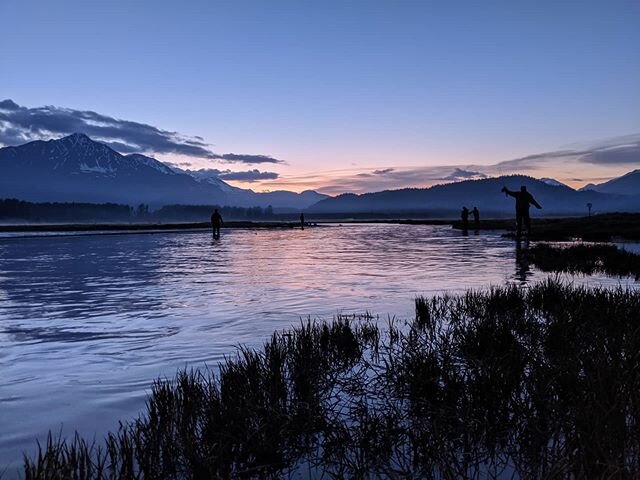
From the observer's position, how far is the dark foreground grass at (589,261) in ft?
53.0

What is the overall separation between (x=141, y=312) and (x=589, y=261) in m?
16.2

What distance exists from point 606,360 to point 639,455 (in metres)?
1.86

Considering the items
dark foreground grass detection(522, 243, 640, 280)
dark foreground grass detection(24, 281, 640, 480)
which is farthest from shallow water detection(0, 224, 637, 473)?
dark foreground grass detection(522, 243, 640, 280)

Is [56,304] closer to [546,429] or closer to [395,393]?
[395,393]

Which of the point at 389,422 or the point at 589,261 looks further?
the point at 589,261

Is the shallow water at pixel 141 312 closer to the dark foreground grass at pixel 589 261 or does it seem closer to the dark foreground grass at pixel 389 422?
the dark foreground grass at pixel 389 422

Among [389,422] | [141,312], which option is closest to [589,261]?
[141,312]

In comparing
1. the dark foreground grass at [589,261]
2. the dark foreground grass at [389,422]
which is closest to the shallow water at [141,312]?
the dark foreground grass at [389,422]

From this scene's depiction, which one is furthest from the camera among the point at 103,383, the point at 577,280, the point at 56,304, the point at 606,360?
the point at 577,280

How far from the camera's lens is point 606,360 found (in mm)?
5219

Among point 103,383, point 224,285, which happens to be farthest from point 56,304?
point 103,383

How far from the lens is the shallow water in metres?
5.51

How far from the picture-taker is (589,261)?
18.9 m

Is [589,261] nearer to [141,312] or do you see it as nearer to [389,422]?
[141,312]
